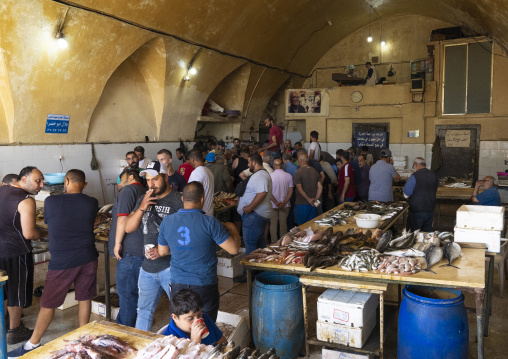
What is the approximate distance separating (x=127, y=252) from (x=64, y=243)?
702 millimetres

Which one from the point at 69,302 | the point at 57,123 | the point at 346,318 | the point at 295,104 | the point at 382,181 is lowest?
the point at 69,302

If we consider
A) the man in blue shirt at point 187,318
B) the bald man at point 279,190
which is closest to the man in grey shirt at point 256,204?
the bald man at point 279,190

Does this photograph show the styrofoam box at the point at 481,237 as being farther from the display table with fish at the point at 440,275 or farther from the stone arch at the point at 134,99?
the stone arch at the point at 134,99

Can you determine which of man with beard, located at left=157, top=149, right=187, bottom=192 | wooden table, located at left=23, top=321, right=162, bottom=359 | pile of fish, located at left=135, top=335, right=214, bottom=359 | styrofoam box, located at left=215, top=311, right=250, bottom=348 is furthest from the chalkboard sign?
pile of fish, located at left=135, top=335, right=214, bottom=359

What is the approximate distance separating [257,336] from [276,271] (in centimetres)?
71

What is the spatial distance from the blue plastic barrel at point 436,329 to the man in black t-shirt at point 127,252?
282cm

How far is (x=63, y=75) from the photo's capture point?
9.20m

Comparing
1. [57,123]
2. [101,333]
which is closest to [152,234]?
[101,333]

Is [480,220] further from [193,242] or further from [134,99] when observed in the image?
[134,99]

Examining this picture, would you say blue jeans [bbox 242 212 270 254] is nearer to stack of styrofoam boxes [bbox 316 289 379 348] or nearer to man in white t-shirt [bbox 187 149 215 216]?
man in white t-shirt [bbox 187 149 215 216]

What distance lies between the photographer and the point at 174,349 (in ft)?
9.03

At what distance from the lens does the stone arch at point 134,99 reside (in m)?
11.2

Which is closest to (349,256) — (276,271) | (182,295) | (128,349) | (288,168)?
(276,271)

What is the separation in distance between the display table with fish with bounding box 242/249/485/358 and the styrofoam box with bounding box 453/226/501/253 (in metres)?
0.35
